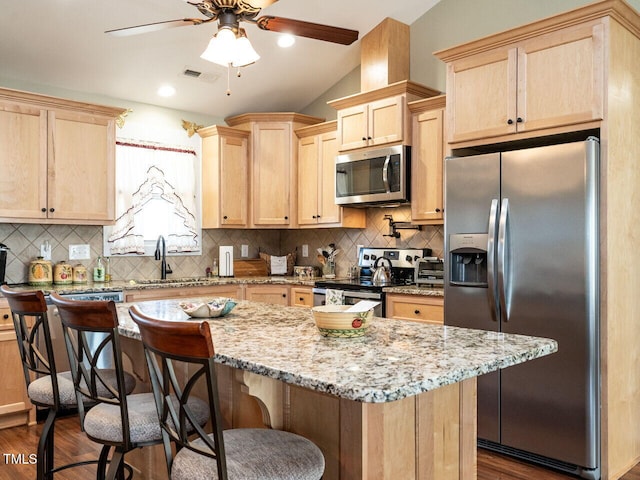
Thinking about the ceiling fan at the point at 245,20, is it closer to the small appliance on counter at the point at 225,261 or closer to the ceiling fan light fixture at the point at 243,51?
the ceiling fan light fixture at the point at 243,51

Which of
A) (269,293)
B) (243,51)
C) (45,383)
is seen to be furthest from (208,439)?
(269,293)

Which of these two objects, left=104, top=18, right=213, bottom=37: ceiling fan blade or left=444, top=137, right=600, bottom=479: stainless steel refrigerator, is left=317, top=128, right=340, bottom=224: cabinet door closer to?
left=444, top=137, right=600, bottom=479: stainless steel refrigerator

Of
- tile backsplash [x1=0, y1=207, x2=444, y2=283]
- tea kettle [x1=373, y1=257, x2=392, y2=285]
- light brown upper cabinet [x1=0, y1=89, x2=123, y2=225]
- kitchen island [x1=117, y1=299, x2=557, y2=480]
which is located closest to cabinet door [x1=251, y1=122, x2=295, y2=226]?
tile backsplash [x1=0, y1=207, x2=444, y2=283]

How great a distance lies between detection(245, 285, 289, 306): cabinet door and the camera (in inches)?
194

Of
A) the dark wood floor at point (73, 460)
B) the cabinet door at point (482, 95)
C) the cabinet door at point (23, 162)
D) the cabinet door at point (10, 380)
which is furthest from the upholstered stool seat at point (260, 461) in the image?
the cabinet door at point (23, 162)

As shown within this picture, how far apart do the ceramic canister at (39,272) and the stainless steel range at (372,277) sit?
2.08 m

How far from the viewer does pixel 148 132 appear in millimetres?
5016

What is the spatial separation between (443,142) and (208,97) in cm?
230

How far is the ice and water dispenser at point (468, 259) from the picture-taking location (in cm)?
325

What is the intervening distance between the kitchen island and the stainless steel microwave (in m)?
2.33

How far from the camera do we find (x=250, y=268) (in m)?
5.66

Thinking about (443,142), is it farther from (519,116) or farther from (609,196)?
(609,196)

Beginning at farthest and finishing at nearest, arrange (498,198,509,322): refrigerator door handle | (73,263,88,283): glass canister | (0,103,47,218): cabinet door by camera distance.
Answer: (73,263,88,283): glass canister
(0,103,47,218): cabinet door
(498,198,509,322): refrigerator door handle

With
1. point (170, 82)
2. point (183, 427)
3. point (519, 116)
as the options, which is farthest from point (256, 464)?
point (170, 82)
